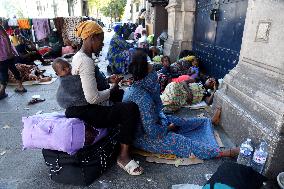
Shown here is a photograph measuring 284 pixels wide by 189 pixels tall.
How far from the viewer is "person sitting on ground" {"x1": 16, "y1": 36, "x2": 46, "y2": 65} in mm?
7943

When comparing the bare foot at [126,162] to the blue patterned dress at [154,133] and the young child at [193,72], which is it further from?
the young child at [193,72]

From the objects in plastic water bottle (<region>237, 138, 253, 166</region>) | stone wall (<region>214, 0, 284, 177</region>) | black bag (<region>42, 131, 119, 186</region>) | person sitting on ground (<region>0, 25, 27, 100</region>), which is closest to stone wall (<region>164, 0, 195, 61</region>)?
stone wall (<region>214, 0, 284, 177</region>)

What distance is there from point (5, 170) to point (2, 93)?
3.23 meters

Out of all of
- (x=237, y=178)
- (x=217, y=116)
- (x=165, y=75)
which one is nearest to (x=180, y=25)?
(x=165, y=75)

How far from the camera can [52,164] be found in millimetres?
2514

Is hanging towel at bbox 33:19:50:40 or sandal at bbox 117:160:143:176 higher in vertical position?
hanging towel at bbox 33:19:50:40

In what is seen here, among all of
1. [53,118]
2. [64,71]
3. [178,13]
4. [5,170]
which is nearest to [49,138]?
[53,118]

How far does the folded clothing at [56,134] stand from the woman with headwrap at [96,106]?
20 cm

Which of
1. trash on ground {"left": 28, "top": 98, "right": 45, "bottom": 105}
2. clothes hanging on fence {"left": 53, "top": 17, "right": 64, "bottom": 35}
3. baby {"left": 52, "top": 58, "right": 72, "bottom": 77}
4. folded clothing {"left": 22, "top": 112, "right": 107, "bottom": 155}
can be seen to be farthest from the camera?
clothes hanging on fence {"left": 53, "top": 17, "right": 64, "bottom": 35}

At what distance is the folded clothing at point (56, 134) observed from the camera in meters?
2.36

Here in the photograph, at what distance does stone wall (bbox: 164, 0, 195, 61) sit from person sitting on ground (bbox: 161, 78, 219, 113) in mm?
2927

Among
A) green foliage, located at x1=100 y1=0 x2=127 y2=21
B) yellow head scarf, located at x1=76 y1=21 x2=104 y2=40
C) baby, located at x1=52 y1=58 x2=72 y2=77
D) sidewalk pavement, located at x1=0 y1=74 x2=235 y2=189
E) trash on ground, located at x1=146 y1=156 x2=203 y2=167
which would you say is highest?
green foliage, located at x1=100 y1=0 x2=127 y2=21

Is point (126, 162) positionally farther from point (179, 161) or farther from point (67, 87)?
point (67, 87)

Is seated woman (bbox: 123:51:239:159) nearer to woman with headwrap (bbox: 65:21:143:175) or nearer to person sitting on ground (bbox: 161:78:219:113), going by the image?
woman with headwrap (bbox: 65:21:143:175)
